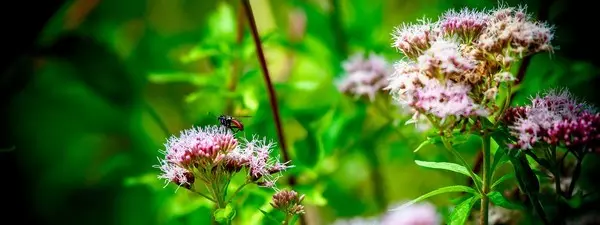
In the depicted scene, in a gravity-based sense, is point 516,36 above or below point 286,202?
above

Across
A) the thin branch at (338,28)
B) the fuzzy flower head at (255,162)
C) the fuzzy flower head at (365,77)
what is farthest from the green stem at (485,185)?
the thin branch at (338,28)

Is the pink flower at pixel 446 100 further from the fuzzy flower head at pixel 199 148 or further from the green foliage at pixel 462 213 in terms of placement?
the fuzzy flower head at pixel 199 148

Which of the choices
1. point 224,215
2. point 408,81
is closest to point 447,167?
point 408,81

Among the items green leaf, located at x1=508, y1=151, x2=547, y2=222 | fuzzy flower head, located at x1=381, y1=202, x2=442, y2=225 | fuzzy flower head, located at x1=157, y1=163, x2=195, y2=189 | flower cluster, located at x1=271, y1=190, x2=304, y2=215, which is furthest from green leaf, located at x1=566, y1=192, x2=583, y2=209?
fuzzy flower head, located at x1=157, y1=163, x2=195, y2=189

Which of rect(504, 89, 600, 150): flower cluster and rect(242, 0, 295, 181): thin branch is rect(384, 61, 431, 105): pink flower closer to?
rect(504, 89, 600, 150): flower cluster

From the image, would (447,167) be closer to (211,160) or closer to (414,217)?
(414,217)

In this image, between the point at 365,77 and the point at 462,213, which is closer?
the point at 462,213
